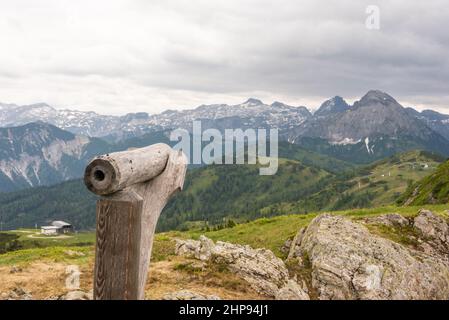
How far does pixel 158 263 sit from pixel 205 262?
264 centimetres

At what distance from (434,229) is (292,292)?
13.5m

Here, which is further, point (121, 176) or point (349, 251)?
point (349, 251)

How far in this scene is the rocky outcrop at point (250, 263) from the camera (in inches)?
726

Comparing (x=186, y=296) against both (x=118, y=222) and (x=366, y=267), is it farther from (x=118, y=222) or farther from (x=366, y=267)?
(x=366, y=267)

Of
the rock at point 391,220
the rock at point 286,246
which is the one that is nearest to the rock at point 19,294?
the rock at point 286,246

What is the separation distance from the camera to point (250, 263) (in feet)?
64.7

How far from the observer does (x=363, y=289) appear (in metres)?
18.8

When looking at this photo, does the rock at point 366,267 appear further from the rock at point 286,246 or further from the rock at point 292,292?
the rock at point 286,246

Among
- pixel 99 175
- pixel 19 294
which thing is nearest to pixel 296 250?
pixel 19 294

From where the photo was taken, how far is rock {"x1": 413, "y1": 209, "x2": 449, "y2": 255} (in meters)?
25.2

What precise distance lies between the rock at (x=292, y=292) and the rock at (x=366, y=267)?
1006mm

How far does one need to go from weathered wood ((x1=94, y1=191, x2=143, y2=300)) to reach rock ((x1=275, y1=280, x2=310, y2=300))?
1118 centimetres
